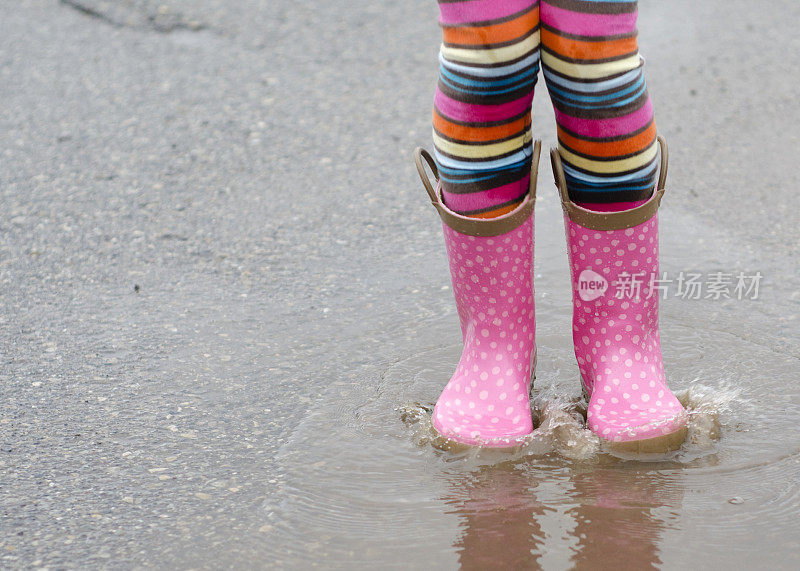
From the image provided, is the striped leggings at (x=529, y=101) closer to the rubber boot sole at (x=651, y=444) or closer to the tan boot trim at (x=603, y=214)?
the tan boot trim at (x=603, y=214)

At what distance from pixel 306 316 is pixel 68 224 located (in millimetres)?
857

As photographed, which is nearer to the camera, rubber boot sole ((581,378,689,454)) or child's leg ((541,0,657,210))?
child's leg ((541,0,657,210))

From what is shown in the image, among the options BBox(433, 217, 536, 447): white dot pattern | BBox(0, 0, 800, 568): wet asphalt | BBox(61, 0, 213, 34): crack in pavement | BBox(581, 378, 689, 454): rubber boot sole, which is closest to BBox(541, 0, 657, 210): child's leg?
BBox(433, 217, 536, 447): white dot pattern

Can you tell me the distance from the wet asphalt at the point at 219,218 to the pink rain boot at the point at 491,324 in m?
0.30

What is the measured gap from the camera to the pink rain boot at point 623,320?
1.50 m

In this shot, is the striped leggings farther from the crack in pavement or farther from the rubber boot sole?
the crack in pavement

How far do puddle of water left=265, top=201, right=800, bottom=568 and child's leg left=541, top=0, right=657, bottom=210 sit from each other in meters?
0.39

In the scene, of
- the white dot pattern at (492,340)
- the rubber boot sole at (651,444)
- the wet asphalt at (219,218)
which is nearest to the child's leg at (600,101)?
the white dot pattern at (492,340)

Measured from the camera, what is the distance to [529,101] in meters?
1.48

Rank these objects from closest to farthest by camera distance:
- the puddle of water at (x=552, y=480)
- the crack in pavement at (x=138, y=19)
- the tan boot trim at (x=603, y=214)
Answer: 1. the puddle of water at (x=552, y=480)
2. the tan boot trim at (x=603, y=214)
3. the crack in pavement at (x=138, y=19)

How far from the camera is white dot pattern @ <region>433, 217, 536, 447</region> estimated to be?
5.00ft

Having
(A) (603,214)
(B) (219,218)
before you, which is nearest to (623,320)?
(A) (603,214)

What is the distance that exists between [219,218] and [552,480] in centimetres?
139

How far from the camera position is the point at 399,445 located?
5.17 feet
